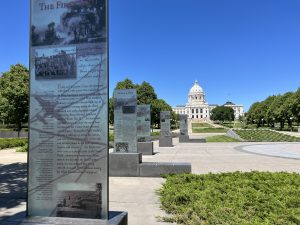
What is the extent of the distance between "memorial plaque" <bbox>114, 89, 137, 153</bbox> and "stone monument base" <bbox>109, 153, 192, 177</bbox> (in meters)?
1.25

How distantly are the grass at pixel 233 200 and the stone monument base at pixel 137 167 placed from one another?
1574mm

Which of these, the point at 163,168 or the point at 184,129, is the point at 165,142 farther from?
the point at 163,168

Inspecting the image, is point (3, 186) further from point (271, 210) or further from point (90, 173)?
point (271, 210)

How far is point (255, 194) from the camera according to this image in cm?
709

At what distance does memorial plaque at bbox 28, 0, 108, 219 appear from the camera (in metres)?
4.18

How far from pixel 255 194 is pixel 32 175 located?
486 centimetres

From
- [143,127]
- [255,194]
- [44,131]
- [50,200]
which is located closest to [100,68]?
[44,131]

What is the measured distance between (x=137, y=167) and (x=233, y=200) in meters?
5.17

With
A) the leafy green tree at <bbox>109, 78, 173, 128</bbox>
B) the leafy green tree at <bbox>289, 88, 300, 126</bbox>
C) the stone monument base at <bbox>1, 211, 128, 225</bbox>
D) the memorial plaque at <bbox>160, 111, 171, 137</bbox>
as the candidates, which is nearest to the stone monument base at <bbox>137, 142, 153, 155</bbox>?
the memorial plaque at <bbox>160, 111, 171, 137</bbox>

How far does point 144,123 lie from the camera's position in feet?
71.4

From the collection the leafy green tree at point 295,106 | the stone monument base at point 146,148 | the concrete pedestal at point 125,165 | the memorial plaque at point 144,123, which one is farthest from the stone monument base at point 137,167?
the leafy green tree at point 295,106

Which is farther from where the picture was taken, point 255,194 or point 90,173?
point 255,194

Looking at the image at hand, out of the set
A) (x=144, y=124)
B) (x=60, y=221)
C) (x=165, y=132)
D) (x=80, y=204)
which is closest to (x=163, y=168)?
(x=80, y=204)

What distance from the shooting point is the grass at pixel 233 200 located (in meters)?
5.67
